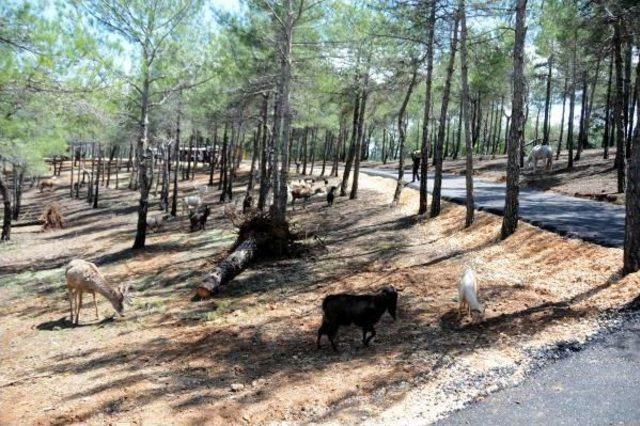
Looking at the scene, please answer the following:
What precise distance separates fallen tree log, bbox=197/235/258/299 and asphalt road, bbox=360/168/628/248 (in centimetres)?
735

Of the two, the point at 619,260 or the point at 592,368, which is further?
the point at 619,260

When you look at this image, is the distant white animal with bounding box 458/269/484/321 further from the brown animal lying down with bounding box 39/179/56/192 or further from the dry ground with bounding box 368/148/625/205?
the brown animal lying down with bounding box 39/179/56/192

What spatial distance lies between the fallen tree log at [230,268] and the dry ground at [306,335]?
12.9 inches

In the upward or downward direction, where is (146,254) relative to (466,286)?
downward

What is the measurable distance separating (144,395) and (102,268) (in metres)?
11.0

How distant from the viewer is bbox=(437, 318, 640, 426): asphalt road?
18.2 feet

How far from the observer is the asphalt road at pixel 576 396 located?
5.55 metres

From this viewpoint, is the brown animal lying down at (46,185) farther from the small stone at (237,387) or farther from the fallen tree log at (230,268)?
the small stone at (237,387)

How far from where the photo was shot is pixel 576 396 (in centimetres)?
593

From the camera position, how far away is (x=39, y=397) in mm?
7430

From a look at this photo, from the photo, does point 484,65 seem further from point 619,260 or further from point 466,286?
point 466,286

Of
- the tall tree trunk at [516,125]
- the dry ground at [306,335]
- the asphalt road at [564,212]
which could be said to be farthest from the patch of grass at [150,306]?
Answer: the asphalt road at [564,212]

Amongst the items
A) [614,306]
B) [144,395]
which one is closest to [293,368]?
[144,395]

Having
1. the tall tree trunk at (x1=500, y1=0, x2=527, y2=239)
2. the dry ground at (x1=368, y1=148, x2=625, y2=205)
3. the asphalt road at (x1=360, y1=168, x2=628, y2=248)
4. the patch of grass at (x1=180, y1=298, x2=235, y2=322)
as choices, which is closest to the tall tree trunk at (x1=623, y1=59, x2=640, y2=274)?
the asphalt road at (x1=360, y1=168, x2=628, y2=248)
